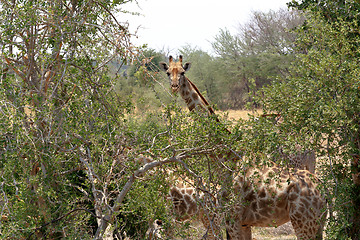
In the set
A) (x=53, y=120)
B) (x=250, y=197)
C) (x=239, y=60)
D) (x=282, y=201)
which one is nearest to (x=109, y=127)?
(x=53, y=120)

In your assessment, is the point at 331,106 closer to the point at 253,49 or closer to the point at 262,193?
the point at 262,193

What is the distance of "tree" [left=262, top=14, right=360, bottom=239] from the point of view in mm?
3924

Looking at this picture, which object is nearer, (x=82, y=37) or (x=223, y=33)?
(x=82, y=37)

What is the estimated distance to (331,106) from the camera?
148 inches

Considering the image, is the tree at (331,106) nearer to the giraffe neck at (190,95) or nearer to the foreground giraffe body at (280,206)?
the foreground giraffe body at (280,206)

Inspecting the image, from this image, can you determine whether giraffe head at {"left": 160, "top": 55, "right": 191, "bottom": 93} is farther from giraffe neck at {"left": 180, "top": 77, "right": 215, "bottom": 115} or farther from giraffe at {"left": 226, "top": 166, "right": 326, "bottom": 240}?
giraffe at {"left": 226, "top": 166, "right": 326, "bottom": 240}

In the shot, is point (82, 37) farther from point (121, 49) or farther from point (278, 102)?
point (278, 102)

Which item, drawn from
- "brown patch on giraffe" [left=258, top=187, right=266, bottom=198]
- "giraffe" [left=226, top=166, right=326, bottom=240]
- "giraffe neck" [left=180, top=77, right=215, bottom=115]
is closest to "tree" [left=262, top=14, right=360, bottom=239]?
"giraffe" [left=226, top=166, right=326, bottom=240]

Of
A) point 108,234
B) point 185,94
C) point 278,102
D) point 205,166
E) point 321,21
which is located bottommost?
point 108,234

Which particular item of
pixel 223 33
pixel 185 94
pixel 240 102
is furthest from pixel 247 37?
pixel 185 94

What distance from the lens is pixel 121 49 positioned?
4.03m

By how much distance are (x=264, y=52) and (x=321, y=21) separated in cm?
2038

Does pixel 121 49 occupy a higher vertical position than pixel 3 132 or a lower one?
higher

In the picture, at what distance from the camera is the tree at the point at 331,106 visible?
3924 millimetres
